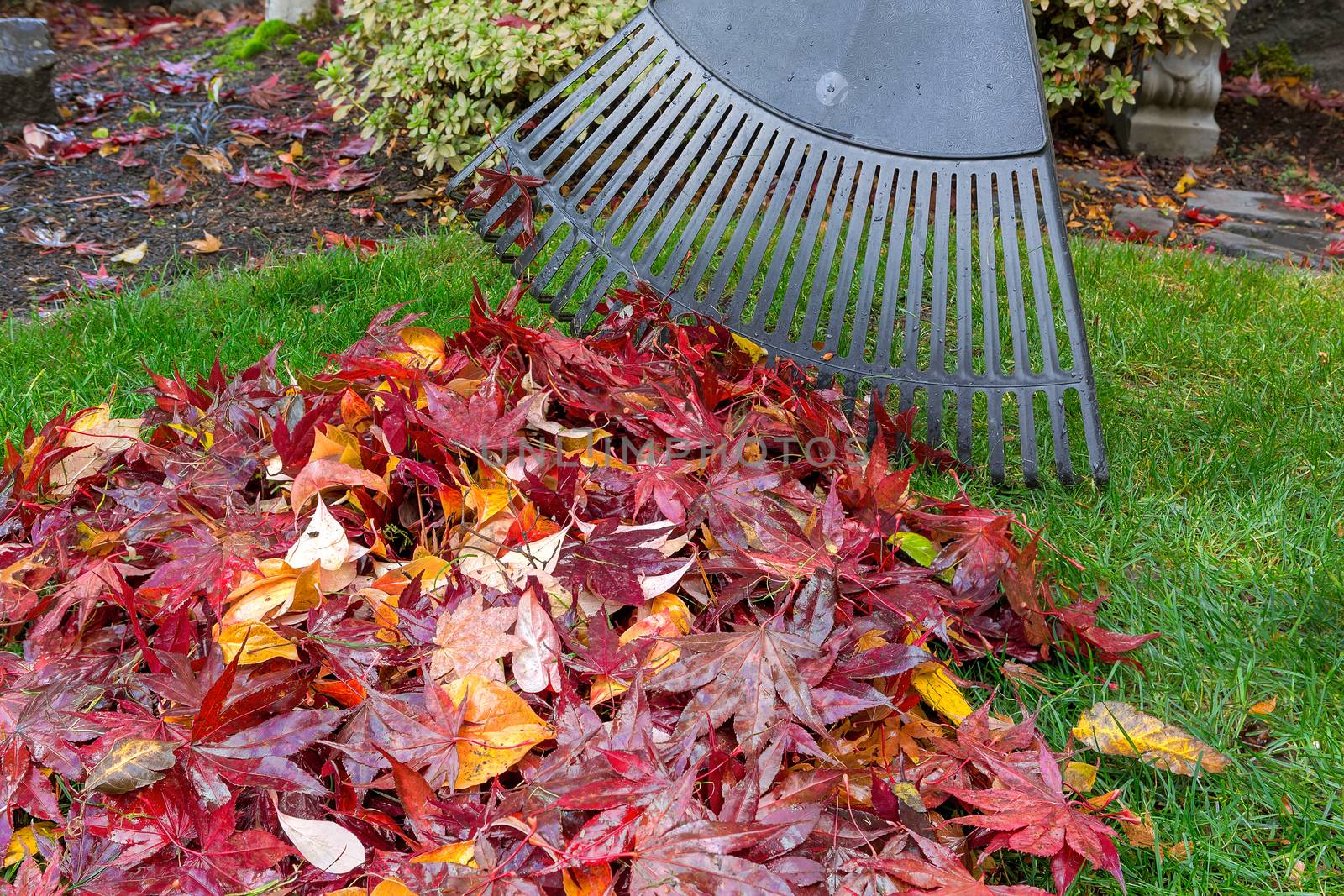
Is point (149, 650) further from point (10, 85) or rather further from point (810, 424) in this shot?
point (10, 85)

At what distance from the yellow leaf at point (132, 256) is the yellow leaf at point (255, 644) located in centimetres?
233

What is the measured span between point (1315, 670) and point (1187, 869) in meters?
0.45

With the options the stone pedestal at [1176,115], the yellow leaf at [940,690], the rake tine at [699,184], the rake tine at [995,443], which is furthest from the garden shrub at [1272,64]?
the yellow leaf at [940,690]

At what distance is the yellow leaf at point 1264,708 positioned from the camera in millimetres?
1329

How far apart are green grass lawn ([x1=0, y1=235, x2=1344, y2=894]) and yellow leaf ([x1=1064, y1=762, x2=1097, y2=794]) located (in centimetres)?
8

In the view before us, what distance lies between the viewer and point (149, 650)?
1124 millimetres

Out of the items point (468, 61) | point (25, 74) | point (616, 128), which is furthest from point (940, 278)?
point (25, 74)

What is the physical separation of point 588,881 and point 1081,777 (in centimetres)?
63

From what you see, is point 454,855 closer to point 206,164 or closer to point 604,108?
point 604,108

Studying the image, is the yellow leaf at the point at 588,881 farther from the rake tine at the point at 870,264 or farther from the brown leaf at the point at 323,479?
the rake tine at the point at 870,264

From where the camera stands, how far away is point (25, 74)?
13.1ft

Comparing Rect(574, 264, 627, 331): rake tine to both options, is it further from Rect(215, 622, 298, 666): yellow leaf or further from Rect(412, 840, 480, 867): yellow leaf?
Rect(412, 840, 480, 867): yellow leaf

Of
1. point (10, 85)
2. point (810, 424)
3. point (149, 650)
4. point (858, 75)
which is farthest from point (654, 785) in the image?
point (10, 85)

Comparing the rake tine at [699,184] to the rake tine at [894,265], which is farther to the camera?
the rake tine at [699,184]
